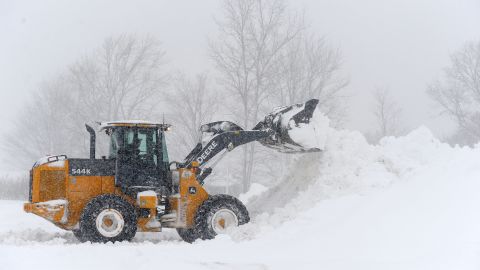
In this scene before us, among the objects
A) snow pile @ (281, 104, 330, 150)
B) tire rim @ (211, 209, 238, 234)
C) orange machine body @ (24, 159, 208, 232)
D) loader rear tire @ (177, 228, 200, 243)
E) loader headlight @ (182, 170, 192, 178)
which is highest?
snow pile @ (281, 104, 330, 150)

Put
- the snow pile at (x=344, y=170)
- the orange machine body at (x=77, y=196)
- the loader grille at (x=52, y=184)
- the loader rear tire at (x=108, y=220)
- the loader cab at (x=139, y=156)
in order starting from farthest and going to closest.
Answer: the loader cab at (x=139, y=156), the snow pile at (x=344, y=170), the loader grille at (x=52, y=184), the orange machine body at (x=77, y=196), the loader rear tire at (x=108, y=220)

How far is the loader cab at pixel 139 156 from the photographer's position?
10.6 metres

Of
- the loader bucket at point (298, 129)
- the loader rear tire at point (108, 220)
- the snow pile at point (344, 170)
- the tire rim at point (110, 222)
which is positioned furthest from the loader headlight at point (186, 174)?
the loader bucket at point (298, 129)

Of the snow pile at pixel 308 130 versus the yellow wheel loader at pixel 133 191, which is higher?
the snow pile at pixel 308 130

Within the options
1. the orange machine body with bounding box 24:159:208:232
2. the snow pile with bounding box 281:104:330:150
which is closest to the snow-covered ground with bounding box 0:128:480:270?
the snow pile with bounding box 281:104:330:150

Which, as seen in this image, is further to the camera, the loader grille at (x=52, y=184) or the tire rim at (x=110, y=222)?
the loader grille at (x=52, y=184)

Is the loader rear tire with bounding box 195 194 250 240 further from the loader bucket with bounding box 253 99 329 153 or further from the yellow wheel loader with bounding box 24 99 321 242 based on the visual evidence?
the loader bucket with bounding box 253 99 329 153

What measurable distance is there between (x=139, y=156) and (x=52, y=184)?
5.61 ft

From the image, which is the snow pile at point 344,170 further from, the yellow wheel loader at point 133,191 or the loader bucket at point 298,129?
the yellow wheel loader at point 133,191

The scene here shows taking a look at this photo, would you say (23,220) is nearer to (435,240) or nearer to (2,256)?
(2,256)

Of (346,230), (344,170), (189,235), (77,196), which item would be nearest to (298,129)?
(344,170)

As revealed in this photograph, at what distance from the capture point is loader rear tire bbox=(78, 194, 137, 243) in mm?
9688

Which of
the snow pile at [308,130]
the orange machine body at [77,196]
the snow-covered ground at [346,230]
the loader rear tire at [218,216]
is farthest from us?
the snow pile at [308,130]

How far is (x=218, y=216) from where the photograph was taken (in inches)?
408
